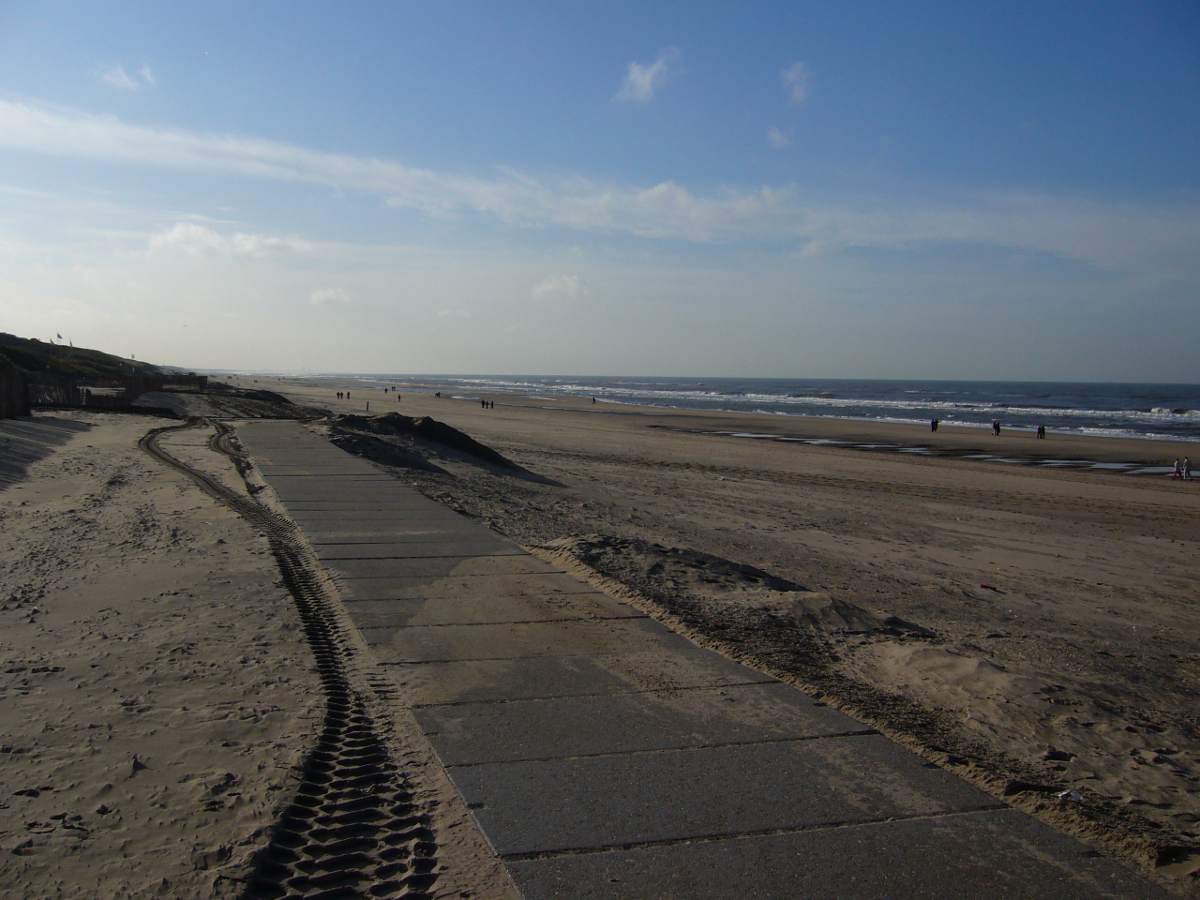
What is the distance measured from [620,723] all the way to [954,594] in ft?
21.0

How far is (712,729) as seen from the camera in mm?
3787

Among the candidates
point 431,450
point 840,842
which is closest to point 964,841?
point 840,842

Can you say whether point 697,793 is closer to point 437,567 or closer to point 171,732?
point 171,732

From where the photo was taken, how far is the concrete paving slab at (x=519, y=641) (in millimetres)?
4746

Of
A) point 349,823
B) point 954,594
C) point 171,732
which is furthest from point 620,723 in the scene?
point 954,594

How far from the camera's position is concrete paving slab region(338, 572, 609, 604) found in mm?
5938

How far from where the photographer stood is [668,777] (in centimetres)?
331

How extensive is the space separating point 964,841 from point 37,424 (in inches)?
827

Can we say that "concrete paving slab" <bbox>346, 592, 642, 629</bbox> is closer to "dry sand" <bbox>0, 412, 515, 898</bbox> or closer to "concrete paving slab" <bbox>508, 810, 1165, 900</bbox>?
"dry sand" <bbox>0, 412, 515, 898</bbox>

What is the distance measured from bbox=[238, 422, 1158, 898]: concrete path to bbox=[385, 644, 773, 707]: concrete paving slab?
2 cm

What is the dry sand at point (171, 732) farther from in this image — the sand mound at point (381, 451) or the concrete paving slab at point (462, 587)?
the sand mound at point (381, 451)

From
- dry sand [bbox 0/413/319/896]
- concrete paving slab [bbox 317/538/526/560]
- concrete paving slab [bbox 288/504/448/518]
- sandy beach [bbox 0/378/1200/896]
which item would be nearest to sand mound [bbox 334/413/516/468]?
sandy beach [bbox 0/378/1200/896]

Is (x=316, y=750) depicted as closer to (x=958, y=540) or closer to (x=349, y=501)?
(x=349, y=501)

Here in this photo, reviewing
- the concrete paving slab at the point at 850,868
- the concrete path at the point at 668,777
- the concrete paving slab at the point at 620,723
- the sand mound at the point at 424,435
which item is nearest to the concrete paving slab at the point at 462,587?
the concrete path at the point at 668,777
